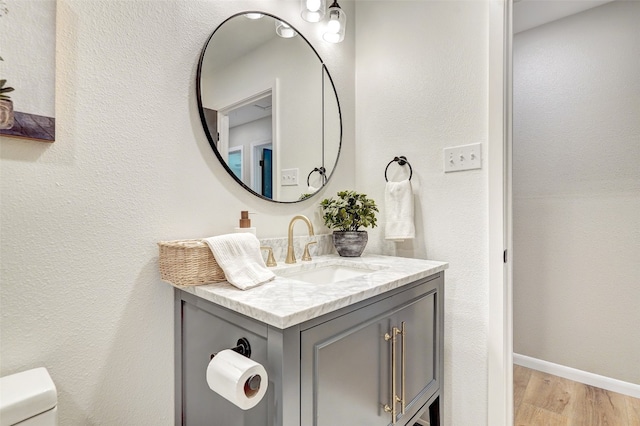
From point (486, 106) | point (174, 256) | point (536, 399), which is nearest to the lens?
point (174, 256)

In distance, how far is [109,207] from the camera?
88 centimetres

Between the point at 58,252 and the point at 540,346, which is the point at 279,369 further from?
the point at 540,346

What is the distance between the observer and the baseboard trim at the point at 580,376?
1.77 m

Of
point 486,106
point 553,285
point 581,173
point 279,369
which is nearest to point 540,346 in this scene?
point 553,285

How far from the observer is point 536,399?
1.76 metres

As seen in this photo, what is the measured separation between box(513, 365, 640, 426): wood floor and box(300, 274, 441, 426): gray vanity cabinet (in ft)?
2.87

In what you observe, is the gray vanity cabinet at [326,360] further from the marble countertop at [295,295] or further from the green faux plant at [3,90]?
the green faux plant at [3,90]

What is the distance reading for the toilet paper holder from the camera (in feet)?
2.47

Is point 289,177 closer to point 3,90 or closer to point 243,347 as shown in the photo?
point 243,347

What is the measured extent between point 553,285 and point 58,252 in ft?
8.37

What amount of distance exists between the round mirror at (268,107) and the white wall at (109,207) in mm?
67

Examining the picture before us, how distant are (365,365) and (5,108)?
3.61 ft

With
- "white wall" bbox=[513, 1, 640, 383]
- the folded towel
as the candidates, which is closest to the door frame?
the folded towel

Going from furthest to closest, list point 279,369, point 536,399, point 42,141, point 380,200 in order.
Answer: point 536,399 → point 380,200 → point 42,141 → point 279,369
